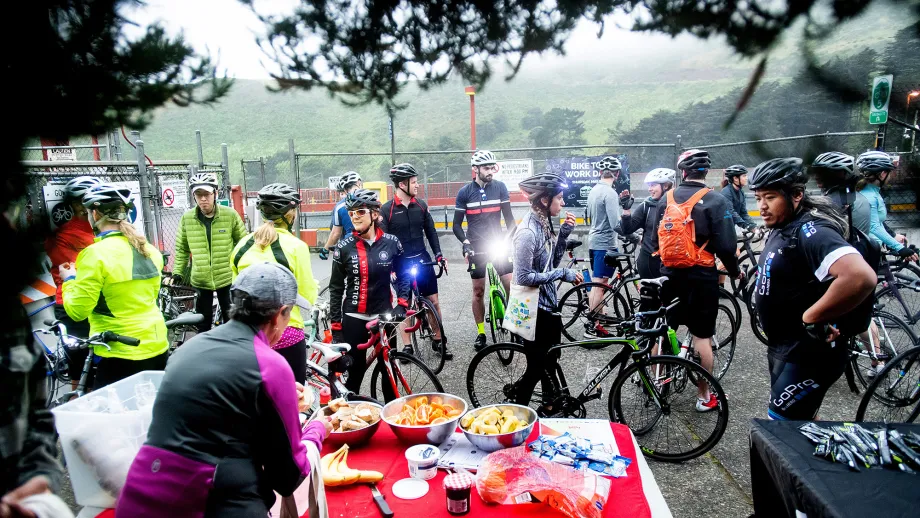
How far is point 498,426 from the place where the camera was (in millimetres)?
2539

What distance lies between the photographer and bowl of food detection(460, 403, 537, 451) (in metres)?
2.37

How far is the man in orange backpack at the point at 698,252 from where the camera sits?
Result: 394cm

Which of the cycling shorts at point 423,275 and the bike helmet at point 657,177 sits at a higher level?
the bike helmet at point 657,177

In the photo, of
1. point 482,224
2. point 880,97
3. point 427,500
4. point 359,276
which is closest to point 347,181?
point 482,224

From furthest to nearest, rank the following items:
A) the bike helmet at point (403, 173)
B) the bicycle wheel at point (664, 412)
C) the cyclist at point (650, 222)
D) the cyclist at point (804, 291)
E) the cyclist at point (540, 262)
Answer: the bike helmet at point (403, 173) → the cyclist at point (650, 222) → the cyclist at point (540, 262) → the bicycle wheel at point (664, 412) → the cyclist at point (804, 291)

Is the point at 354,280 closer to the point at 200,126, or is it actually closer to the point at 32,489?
the point at 200,126

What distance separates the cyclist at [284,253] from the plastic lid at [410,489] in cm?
148

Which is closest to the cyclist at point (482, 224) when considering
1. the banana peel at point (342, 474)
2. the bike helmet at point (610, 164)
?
the bike helmet at point (610, 164)

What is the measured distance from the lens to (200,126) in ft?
3.26

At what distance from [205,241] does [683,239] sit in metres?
4.19

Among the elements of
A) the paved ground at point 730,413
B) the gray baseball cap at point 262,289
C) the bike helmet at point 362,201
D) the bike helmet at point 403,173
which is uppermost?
the bike helmet at point 403,173

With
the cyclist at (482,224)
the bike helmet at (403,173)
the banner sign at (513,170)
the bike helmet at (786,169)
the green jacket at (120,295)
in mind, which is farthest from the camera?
the banner sign at (513,170)

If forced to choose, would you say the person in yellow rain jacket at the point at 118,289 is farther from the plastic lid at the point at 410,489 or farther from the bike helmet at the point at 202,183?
the plastic lid at the point at 410,489

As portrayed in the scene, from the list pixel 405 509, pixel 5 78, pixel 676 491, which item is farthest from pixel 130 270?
pixel 676 491
